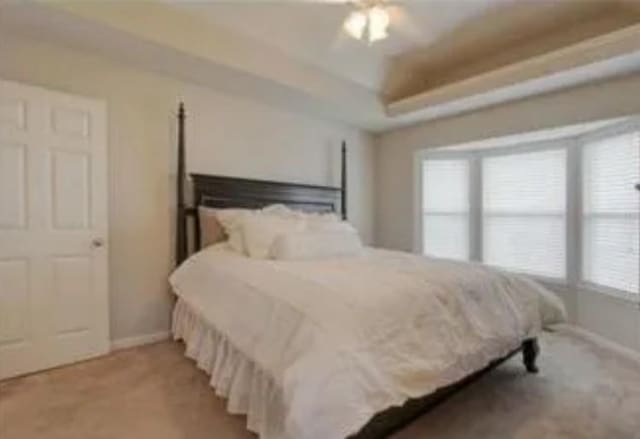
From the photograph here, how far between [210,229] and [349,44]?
7.27ft

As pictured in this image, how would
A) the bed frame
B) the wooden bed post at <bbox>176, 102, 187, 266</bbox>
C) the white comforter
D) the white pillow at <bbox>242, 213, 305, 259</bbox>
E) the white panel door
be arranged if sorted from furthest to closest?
the wooden bed post at <bbox>176, 102, 187, 266</bbox>
the white pillow at <bbox>242, 213, 305, 259</bbox>
the white panel door
the bed frame
the white comforter

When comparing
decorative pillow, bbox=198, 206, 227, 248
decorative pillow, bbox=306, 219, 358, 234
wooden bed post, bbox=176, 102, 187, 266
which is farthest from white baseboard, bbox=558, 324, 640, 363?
wooden bed post, bbox=176, 102, 187, 266

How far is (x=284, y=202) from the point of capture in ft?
14.4

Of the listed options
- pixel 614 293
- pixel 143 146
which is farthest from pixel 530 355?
pixel 143 146

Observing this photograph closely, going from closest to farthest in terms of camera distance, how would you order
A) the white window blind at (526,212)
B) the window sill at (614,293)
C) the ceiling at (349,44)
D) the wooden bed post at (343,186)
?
the ceiling at (349,44) < the window sill at (614,293) < the white window blind at (526,212) < the wooden bed post at (343,186)

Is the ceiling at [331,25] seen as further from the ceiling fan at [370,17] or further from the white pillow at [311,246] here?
the white pillow at [311,246]

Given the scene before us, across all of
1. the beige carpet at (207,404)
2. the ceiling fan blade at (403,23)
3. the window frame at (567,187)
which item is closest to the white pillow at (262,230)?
the beige carpet at (207,404)

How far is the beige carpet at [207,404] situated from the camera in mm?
2129

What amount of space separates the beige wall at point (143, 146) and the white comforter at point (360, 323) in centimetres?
86

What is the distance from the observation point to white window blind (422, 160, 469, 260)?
17.8 feet

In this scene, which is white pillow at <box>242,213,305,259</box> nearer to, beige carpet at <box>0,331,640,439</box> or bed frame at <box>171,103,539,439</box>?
bed frame at <box>171,103,539,439</box>

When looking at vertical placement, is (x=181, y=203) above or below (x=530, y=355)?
above

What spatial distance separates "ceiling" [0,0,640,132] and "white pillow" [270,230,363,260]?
1.48 metres

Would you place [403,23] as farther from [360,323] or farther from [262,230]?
[360,323]
